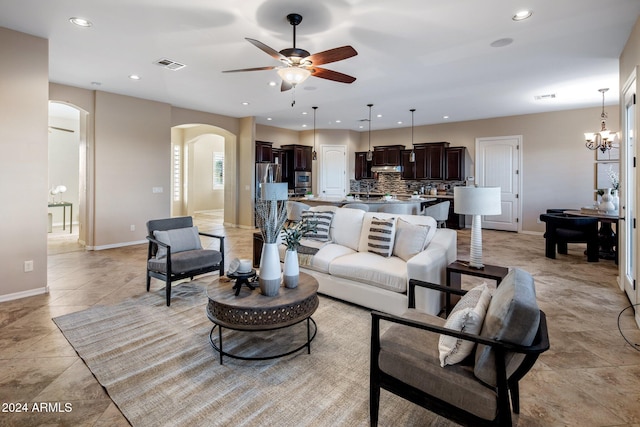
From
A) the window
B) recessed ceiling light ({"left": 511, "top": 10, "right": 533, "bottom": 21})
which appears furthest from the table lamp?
the window

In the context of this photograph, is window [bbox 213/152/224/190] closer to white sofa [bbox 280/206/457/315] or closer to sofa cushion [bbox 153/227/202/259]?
sofa cushion [bbox 153/227/202/259]

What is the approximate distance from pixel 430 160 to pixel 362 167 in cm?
226

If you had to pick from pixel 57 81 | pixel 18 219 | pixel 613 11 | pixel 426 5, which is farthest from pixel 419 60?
pixel 57 81

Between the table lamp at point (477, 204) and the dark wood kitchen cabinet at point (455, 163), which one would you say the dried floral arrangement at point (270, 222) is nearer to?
the table lamp at point (477, 204)

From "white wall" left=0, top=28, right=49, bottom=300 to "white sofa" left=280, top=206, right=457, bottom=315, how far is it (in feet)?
9.39

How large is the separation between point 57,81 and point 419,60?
5.89 m

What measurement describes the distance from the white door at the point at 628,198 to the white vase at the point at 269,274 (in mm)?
3633

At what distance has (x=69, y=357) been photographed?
2.47 m

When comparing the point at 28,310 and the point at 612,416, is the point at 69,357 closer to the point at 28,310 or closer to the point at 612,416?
the point at 28,310

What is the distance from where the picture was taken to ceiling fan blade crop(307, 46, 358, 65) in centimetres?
303

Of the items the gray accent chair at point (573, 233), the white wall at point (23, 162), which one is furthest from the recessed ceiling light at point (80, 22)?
the gray accent chair at point (573, 233)

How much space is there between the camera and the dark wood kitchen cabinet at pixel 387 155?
32.9 feet

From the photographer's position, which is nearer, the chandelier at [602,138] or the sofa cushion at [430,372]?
the sofa cushion at [430,372]

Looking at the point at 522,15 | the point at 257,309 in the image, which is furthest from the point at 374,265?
the point at 522,15
